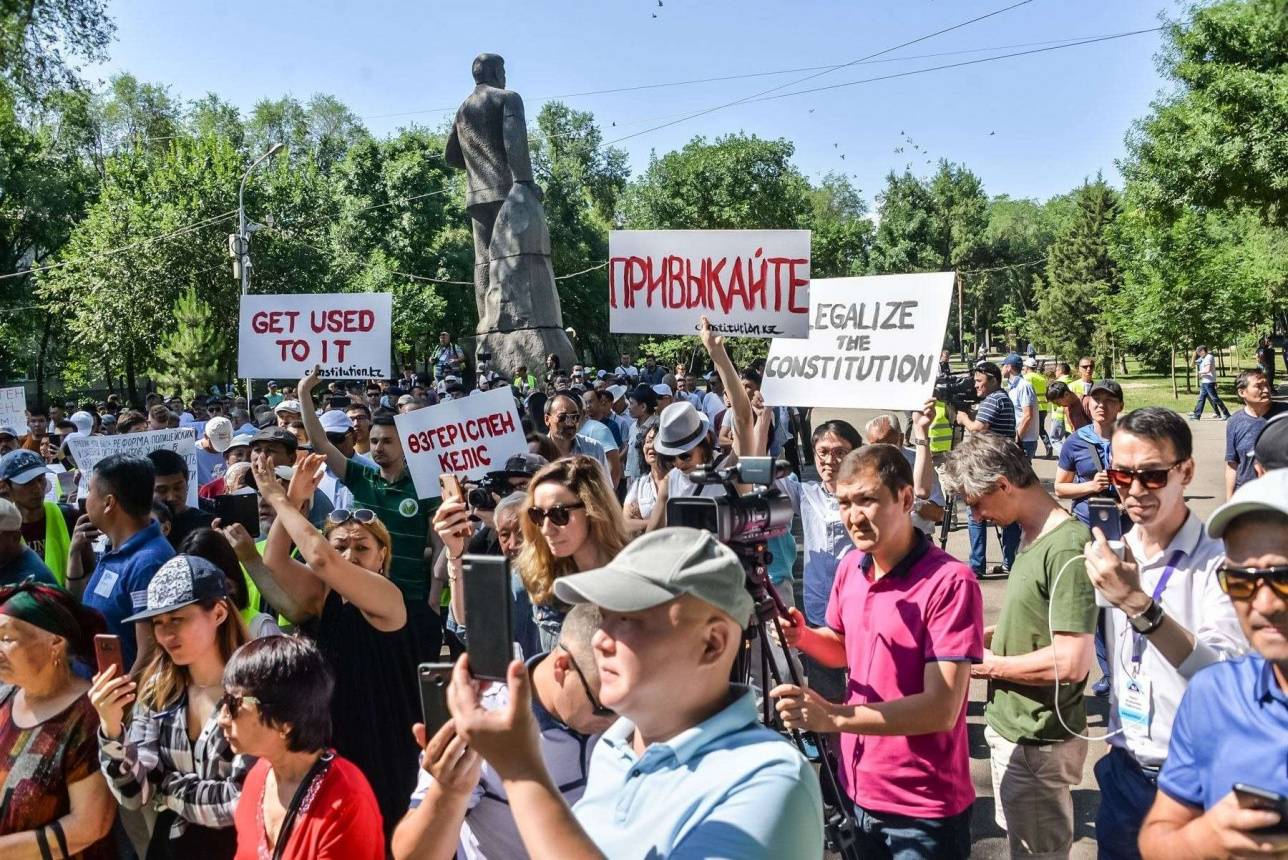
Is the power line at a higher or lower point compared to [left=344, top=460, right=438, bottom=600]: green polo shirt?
higher

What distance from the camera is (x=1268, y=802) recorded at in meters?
1.70

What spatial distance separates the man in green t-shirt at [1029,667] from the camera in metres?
3.45

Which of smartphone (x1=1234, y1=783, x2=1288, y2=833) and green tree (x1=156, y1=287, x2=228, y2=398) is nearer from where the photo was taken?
smartphone (x1=1234, y1=783, x2=1288, y2=833)

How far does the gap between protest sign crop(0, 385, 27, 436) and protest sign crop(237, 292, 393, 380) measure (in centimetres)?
368

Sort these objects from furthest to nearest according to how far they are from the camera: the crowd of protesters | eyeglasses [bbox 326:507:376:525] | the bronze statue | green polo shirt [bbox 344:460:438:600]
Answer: the bronze statue < green polo shirt [bbox 344:460:438:600] < eyeglasses [bbox 326:507:376:525] < the crowd of protesters

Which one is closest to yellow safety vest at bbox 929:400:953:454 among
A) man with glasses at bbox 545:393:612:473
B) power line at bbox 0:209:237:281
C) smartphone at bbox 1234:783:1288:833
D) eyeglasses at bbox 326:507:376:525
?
man with glasses at bbox 545:393:612:473

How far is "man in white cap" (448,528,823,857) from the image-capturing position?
5.46ft

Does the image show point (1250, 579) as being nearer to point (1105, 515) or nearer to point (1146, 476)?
point (1105, 515)

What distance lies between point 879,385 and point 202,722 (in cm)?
380

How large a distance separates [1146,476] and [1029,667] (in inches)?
28.9

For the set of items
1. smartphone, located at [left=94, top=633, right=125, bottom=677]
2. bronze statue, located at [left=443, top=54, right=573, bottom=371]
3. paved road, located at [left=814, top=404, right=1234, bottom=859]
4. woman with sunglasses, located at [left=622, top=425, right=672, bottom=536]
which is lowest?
paved road, located at [left=814, top=404, right=1234, bottom=859]

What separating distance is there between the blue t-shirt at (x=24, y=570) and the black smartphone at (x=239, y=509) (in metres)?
0.77

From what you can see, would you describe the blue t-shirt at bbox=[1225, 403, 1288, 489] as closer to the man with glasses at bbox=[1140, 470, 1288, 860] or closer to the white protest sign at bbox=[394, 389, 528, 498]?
the white protest sign at bbox=[394, 389, 528, 498]

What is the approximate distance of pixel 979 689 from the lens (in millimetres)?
6754
